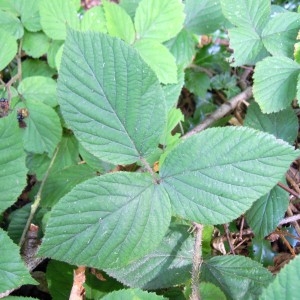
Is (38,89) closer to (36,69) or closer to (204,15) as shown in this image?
(36,69)

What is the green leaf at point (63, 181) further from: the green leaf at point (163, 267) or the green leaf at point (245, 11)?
the green leaf at point (245, 11)

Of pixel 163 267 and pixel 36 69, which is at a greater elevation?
pixel 36 69

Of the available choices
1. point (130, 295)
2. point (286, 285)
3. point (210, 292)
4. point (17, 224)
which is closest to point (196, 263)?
point (210, 292)

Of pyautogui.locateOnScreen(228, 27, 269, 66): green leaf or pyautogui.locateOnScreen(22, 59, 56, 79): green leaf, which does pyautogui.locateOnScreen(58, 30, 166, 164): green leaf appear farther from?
pyautogui.locateOnScreen(22, 59, 56, 79): green leaf

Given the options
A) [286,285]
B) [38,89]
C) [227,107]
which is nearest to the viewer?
[286,285]

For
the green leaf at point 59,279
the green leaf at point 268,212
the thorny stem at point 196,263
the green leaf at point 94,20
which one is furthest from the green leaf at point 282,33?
the green leaf at point 59,279

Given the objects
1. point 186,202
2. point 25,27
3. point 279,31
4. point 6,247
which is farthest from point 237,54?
point 6,247

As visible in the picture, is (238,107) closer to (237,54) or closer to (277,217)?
(237,54)
